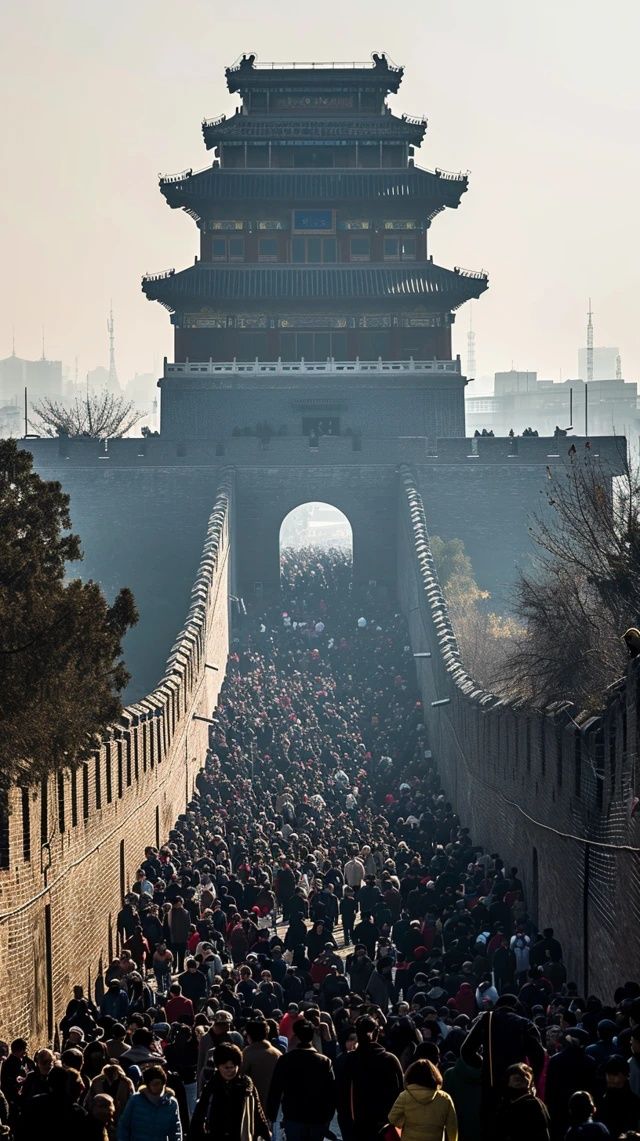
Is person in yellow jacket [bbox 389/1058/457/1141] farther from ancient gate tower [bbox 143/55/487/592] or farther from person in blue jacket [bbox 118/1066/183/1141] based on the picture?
ancient gate tower [bbox 143/55/487/592]


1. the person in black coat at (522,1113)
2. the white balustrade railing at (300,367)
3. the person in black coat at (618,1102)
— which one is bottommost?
the person in black coat at (618,1102)

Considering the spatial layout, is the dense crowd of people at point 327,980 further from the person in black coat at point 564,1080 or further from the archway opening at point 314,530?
the archway opening at point 314,530

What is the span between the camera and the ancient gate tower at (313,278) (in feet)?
186

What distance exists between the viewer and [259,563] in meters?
49.8

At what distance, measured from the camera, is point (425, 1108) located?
9.12 m

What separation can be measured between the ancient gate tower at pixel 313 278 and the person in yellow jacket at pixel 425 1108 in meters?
45.5

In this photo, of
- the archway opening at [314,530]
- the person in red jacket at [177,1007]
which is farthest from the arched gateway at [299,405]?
the person in red jacket at [177,1007]

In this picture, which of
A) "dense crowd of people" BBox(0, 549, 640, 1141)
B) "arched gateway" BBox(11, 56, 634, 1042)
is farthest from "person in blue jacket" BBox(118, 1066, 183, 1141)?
"arched gateway" BBox(11, 56, 634, 1042)

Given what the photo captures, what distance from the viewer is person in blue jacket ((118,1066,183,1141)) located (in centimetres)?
939

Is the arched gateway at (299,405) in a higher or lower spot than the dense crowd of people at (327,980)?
higher

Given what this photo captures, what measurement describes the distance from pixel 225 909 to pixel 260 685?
19501 mm

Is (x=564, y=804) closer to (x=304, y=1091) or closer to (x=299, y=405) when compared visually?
(x=304, y=1091)

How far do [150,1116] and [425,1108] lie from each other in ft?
4.07

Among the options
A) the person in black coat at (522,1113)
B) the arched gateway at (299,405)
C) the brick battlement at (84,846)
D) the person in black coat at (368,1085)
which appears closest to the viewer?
the person in black coat at (522,1113)
